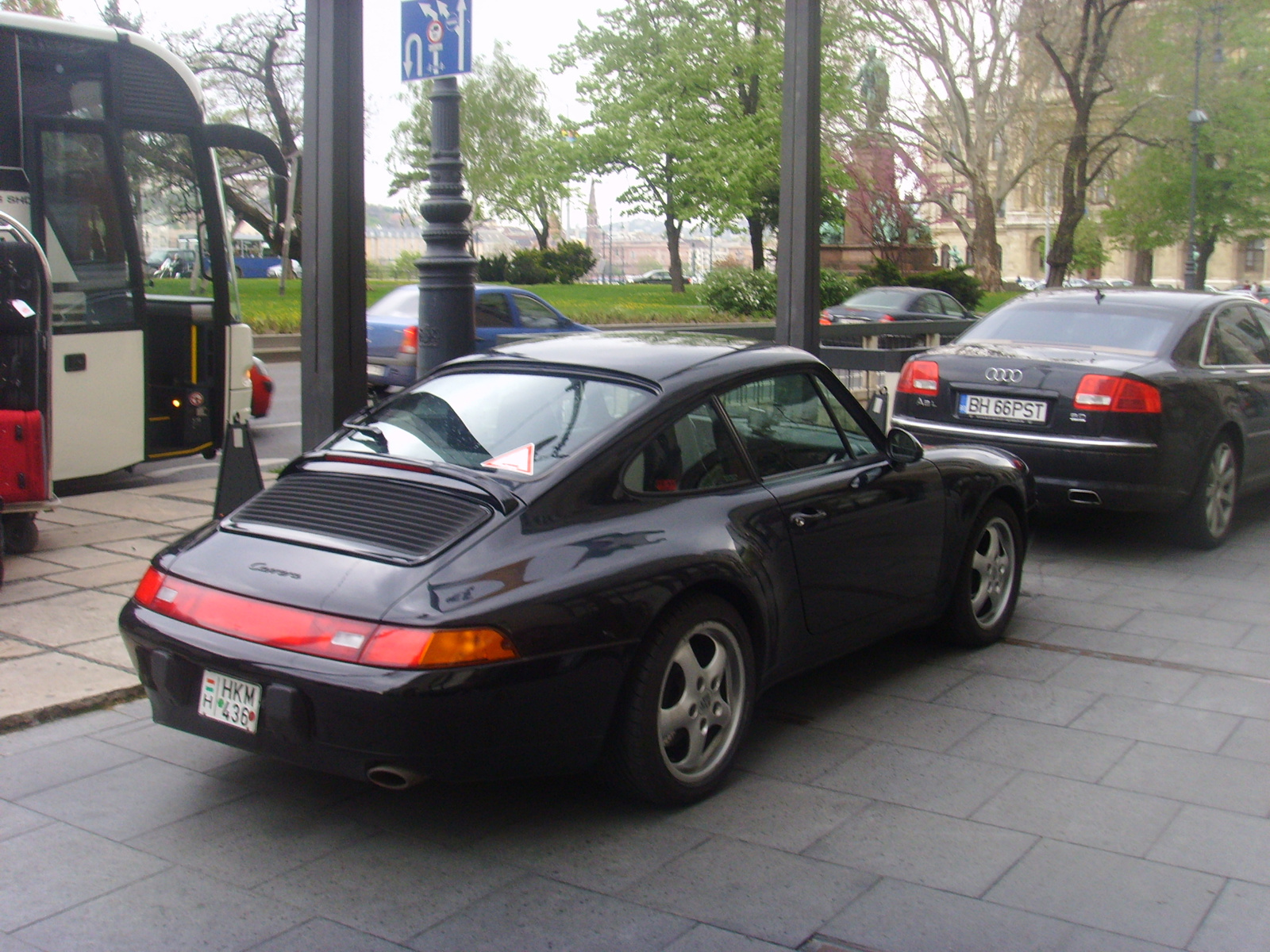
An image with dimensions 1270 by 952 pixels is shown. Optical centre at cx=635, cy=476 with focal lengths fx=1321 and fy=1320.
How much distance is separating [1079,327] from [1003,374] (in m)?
0.78

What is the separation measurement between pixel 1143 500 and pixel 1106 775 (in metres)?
3.64

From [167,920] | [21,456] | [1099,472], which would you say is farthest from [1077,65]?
[167,920]

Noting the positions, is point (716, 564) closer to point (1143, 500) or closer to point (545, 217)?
point (1143, 500)

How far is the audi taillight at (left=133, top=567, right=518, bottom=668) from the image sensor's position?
3416 millimetres

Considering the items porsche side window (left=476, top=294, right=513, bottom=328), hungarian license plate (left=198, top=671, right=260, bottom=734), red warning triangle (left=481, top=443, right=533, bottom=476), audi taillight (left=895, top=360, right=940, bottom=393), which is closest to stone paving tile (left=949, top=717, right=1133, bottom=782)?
red warning triangle (left=481, top=443, right=533, bottom=476)

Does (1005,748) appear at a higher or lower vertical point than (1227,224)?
lower

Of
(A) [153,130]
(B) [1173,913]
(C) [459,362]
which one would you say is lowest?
(B) [1173,913]

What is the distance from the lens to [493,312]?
1620 cm

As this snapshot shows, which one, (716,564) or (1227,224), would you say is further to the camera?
(1227,224)

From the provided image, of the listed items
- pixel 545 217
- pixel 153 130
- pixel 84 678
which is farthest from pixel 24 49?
pixel 545 217

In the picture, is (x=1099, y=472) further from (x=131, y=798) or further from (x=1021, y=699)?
(x=131, y=798)

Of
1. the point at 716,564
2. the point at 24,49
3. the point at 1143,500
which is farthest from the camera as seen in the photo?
the point at 24,49

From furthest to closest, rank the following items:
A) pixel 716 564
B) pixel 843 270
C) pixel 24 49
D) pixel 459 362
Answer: pixel 843 270, pixel 24 49, pixel 459 362, pixel 716 564

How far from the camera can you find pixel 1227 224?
5025 centimetres
